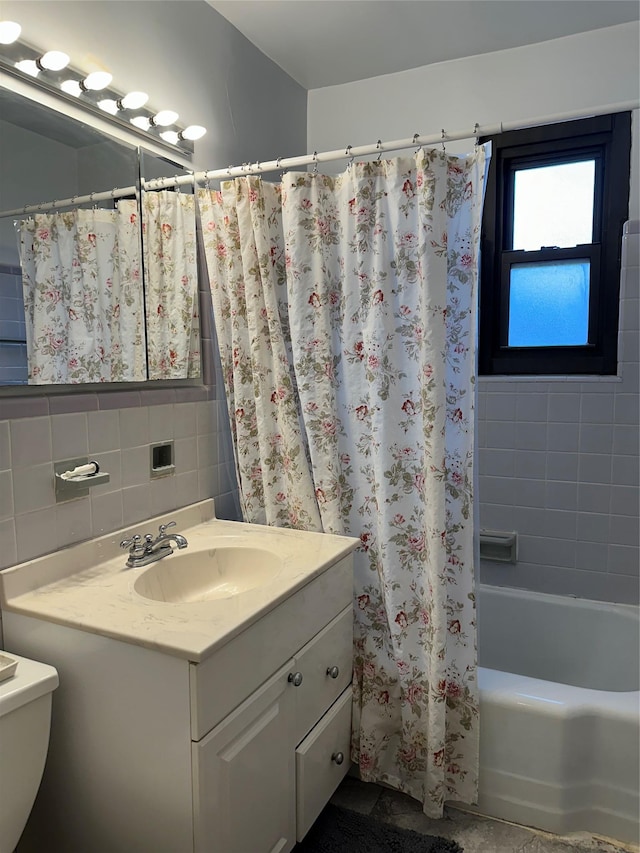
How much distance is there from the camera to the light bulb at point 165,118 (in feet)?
5.66

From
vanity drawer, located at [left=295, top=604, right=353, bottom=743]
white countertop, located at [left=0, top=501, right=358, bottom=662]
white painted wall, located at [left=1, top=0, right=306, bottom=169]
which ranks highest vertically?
white painted wall, located at [left=1, top=0, right=306, bottom=169]

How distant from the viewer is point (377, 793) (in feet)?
5.92

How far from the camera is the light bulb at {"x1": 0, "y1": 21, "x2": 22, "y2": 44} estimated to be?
4.27 feet

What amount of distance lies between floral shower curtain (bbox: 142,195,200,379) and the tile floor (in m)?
1.39

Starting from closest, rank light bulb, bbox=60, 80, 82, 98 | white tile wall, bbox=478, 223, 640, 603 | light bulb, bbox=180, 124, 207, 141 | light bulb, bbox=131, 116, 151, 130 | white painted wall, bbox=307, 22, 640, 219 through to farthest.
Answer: light bulb, bbox=60, 80, 82, 98 < light bulb, bbox=131, 116, 151, 130 < light bulb, bbox=180, 124, 207, 141 < white painted wall, bbox=307, 22, 640, 219 < white tile wall, bbox=478, 223, 640, 603

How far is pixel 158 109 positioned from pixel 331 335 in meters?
0.84

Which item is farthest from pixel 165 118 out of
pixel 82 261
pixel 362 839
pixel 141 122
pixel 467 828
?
pixel 467 828

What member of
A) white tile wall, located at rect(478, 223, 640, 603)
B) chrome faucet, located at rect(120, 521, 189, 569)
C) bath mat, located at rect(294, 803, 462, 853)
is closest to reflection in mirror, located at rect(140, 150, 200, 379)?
chrome faucet, located at rect(120, 521, 189, 569)

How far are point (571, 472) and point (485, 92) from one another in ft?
5.00

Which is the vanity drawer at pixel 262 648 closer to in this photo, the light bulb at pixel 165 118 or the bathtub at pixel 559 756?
the bathtub at pixel 559 756

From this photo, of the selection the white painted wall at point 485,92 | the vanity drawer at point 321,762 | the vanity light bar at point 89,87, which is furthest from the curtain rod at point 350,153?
the vanity drawer at point 321,762

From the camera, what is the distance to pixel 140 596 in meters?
1.32

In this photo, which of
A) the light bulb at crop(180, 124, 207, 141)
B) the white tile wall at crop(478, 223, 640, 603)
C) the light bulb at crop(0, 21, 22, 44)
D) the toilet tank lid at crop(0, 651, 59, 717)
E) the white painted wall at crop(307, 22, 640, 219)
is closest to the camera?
the toilet tank lid at crop(0, 651, 59, 717)

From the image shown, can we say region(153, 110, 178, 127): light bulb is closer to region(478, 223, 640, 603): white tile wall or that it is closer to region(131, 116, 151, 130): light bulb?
region(131, 116, 151, 130): light bulb
